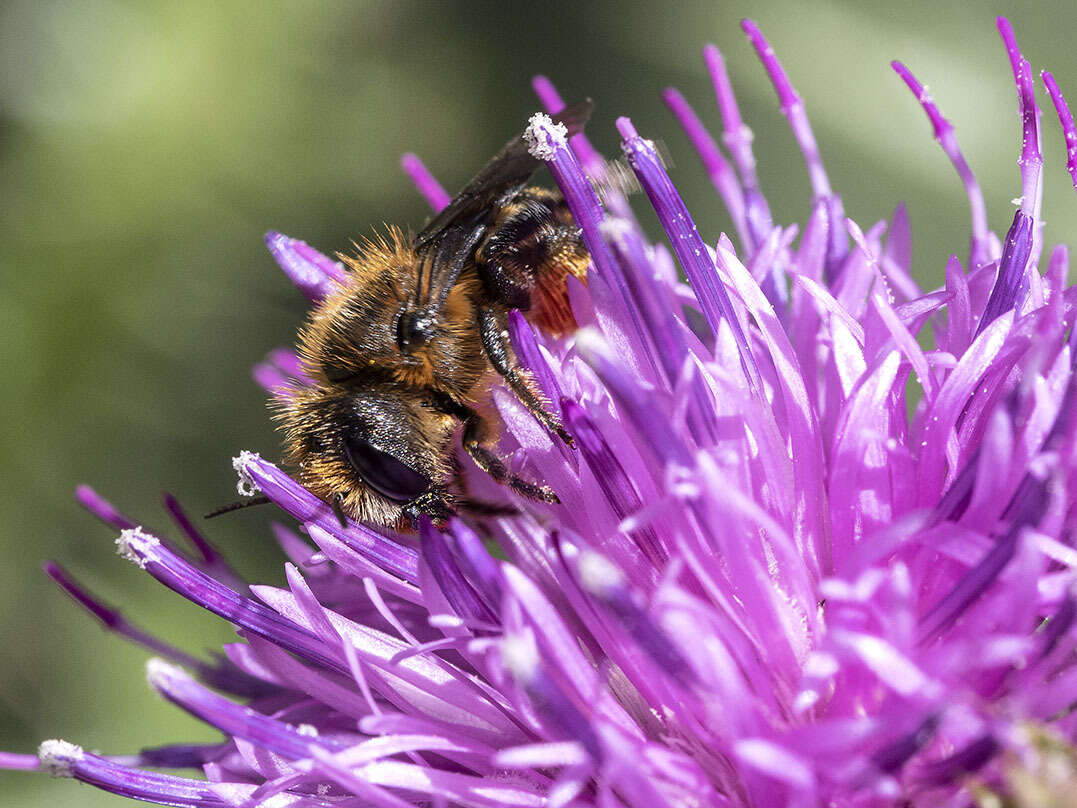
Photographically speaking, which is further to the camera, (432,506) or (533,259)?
(533,259)

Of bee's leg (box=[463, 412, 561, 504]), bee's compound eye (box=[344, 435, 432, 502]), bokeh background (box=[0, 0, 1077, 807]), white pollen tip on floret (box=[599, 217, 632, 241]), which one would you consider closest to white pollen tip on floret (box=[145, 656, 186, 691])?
bee's compound eye (box=[344, 435, 432, 502])

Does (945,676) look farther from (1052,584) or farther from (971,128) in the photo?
(971,128)

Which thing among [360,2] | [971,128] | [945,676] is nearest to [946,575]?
[945,676]

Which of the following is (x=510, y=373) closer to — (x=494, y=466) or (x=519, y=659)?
(x=494, y=466)

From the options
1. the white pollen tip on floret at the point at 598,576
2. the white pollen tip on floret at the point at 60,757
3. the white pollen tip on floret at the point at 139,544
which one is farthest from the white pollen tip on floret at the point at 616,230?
the white pollen tip on floret at the point at 60,757

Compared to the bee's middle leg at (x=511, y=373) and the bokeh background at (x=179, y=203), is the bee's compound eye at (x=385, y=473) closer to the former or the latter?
the bee's middle leg at (x=511, y=373)

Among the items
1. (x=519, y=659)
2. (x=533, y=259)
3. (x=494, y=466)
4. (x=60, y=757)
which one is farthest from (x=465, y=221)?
(x=60, y=757)
